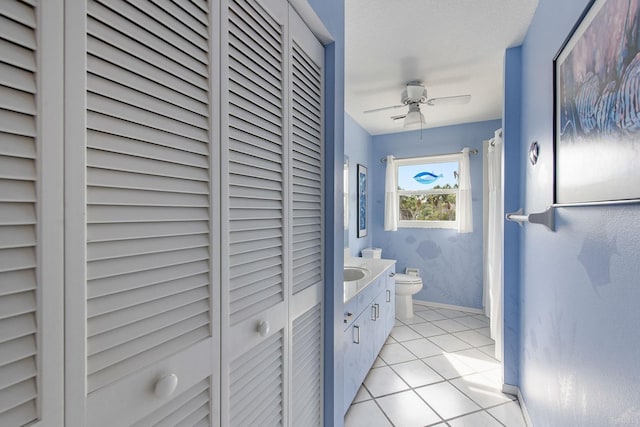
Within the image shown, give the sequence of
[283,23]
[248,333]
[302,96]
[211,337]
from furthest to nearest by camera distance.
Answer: [302,96]
[283,23]
[248,333]
[211,337]

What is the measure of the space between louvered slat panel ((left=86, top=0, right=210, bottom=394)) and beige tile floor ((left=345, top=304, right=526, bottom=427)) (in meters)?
1.71

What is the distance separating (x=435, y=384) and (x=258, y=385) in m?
1.90

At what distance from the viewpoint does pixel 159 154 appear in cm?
62

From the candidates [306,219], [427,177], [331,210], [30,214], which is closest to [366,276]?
[331,210]

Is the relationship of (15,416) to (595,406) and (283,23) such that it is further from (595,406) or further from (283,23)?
(595,406)

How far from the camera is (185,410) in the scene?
0.68m

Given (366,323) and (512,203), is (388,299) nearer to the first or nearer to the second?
(366,323)

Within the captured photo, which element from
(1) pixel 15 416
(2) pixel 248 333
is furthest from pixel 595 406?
(1) pixel 15 416

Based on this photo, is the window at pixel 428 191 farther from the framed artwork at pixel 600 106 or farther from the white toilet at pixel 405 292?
the framed artwork at pixel 600 106

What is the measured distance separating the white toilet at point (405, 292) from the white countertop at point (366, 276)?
654 millimetres

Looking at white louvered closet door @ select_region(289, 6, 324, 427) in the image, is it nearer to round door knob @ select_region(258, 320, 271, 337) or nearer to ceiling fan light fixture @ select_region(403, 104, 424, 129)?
round door knob @ select_region(258, 320, 271, 337)

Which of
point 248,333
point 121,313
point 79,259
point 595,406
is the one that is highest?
point 79,259

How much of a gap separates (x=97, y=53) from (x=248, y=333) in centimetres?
75

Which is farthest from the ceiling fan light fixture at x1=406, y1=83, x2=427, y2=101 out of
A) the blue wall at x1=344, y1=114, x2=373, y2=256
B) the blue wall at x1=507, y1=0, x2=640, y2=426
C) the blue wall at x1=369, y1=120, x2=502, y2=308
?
the blue wall at x1=369, y1=120, x2=502, y2=308
